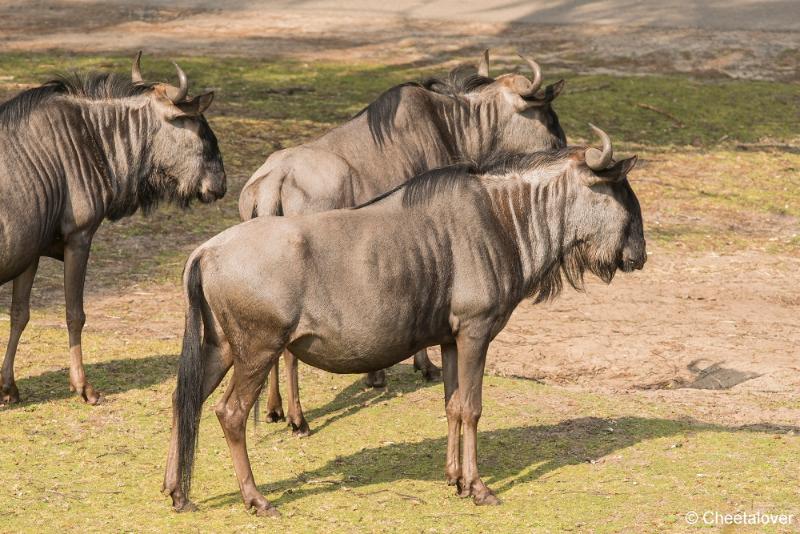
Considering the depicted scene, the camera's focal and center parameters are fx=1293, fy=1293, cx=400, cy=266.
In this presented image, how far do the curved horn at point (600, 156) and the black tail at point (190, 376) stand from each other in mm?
2506

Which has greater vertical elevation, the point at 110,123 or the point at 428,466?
the point at 110,123

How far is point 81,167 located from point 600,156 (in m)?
4.02

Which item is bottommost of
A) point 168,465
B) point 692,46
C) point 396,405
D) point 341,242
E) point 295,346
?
point 692,46

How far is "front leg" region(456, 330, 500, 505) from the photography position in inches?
304

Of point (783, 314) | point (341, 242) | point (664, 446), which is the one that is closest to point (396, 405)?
point (664, 446)

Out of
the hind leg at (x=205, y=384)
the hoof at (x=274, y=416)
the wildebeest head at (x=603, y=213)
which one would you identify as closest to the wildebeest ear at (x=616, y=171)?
the wildebeest head at (x=603, y=213)

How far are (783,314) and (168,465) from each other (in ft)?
24.5

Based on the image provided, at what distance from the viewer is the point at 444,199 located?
7.85 metres

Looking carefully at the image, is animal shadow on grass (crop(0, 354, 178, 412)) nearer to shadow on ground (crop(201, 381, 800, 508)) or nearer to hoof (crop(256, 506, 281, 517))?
shadow on ground (crop(201, 381, 800, 508))

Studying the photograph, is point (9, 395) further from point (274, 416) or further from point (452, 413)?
point (452, 413)

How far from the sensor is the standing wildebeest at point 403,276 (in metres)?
7.17

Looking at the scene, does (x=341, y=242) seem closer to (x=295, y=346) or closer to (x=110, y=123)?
(x=295, y=346)

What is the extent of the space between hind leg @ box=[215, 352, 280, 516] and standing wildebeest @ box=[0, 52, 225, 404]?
254cm

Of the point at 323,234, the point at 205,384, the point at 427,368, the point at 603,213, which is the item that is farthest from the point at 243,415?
the point at 427,368
